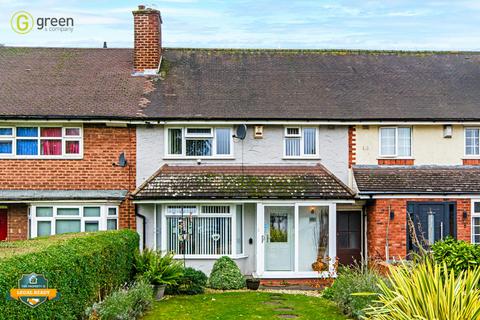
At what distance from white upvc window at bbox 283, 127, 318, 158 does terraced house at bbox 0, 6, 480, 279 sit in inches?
1.4

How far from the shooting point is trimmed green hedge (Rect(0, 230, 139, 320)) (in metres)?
7.65

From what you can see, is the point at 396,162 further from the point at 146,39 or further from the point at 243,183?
the point at 146,39

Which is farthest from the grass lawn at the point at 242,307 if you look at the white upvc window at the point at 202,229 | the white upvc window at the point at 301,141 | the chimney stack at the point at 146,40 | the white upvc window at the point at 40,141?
the chimney stack at the point at 146,40

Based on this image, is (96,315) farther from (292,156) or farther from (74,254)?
(292,156)

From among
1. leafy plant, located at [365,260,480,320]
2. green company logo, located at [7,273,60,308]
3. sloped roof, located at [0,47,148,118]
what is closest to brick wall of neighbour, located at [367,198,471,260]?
sloped roof, located at [0,47,148,118]

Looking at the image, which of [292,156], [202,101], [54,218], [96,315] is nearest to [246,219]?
[292,156]

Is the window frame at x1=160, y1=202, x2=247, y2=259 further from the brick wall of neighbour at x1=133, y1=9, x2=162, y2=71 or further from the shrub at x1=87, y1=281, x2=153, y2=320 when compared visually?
the brick wall of neighbour at x1=133, y1=9, x2=162, y2=71

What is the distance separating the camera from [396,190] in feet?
62.5

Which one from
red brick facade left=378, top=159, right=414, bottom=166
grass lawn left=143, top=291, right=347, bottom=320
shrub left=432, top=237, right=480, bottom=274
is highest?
red brick facade left=378, top=159, right=414, bottom=166

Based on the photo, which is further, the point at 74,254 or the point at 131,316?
the point at 131,316

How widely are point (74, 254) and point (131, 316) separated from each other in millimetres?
2696

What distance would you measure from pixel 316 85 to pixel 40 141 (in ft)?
30.1

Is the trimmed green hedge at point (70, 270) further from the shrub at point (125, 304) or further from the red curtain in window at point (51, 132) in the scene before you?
the red curtain in window at point (51, 132)

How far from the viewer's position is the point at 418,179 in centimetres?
1975
